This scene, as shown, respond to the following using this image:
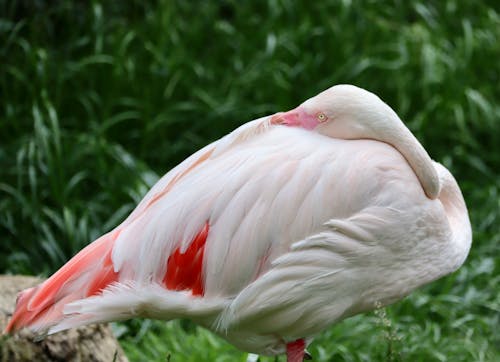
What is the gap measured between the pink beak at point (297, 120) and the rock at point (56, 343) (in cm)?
95

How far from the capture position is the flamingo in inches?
117

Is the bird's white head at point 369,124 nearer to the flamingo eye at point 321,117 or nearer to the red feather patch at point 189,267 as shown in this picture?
the flamingo eye at point 321,117

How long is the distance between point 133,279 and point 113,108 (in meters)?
2.64

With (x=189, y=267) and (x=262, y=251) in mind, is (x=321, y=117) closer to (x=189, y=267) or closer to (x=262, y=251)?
(x=262, y=251)

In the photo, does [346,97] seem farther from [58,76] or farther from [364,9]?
[364,9]

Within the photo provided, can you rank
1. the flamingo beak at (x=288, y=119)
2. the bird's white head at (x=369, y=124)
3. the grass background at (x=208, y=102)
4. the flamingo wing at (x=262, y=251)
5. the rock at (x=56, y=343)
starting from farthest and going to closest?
the grass background at (x=208, y=102) → the rock at (x=56, y=343) → the flamingo beak at (x=288, y=119) → the bird's white head at (x=369, y=124) → the flamingo wing at (x=262, y=251)

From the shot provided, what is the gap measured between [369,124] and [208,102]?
8.31 ft

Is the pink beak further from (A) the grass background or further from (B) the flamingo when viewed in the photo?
(A) the grass background

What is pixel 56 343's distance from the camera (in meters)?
3.46

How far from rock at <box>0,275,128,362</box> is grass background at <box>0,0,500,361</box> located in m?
0.59

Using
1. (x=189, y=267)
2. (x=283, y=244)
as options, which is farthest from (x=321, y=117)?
(x=189, y=267)

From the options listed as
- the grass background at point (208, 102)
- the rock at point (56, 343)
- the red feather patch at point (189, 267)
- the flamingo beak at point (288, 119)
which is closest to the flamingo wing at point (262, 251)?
the red feather patch at point (189, 267)

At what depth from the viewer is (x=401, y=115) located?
5.79 meters

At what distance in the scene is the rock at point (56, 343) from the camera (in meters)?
3.37
